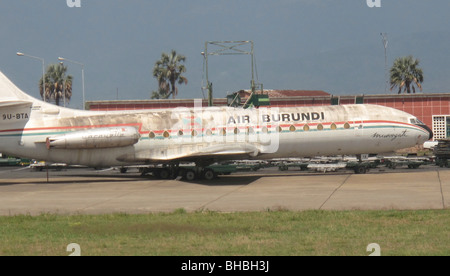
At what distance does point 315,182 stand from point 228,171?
6294 mm

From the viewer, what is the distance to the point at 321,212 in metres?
18.1

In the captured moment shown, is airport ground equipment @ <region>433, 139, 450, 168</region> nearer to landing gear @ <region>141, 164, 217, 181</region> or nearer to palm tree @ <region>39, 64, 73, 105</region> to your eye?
landing gear @ <region>141, 164, 217, 181</region>

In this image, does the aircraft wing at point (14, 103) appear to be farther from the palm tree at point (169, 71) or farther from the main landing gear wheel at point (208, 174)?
the palm tree at point (169, 71)

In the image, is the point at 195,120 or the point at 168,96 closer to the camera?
the point at 195,120

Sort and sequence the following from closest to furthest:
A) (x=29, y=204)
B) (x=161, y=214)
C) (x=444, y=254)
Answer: (x=444, y=254) → (x=161, y=214) → (x=29, y=204)

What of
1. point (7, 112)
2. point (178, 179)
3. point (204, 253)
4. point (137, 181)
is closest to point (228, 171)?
point (178, 179)

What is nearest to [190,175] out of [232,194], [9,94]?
[232,194]

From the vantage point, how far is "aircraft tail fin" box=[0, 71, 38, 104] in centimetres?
3095

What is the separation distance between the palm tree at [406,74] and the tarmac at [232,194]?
5922cm

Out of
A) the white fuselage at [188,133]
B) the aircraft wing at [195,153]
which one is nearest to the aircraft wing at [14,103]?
the white fuselage at [188,133]

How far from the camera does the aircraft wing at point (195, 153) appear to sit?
29.9 m

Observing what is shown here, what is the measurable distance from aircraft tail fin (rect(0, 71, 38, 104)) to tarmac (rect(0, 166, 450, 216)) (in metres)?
4.28

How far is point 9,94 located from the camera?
31391 mm
